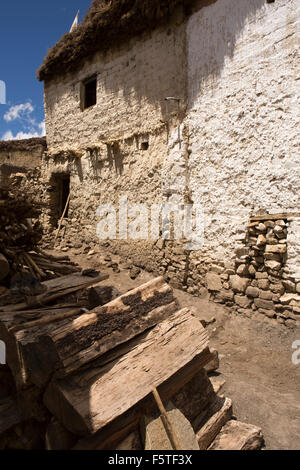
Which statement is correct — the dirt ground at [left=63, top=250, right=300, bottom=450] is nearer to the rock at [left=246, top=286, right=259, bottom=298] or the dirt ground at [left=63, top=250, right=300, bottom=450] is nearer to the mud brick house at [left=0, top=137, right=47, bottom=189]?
the rock at [left=246, top=286, right=259, bottom=298]

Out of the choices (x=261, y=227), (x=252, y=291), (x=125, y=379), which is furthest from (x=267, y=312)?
(x=125, y=379)

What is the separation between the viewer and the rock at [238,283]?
4.98 meters

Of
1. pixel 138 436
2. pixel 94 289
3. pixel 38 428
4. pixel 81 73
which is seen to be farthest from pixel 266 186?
pixel 81 73

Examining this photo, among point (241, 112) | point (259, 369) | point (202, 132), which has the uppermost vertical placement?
point (241, 112)

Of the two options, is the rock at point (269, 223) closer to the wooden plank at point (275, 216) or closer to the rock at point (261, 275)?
the wooden plank at point (275, 216)

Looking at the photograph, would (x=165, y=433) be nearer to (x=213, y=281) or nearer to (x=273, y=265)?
(x=273, y=265)

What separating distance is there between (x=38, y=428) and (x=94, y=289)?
53.9 inches

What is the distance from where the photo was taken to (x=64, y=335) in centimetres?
197

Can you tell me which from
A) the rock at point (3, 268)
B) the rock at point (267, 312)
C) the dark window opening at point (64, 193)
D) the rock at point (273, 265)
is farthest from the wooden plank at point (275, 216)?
the dark window opening at point (64, 193)

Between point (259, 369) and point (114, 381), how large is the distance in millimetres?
2731

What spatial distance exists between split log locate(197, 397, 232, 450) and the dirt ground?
0.32m

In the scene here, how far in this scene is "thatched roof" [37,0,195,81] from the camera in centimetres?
626

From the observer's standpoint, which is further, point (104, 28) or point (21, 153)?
point (21, 153)

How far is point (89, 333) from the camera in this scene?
2090mm
